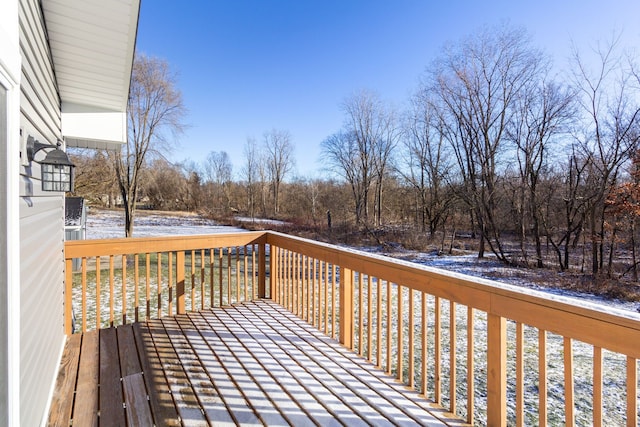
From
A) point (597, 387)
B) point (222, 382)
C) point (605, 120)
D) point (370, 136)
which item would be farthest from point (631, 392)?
point (370, 136)

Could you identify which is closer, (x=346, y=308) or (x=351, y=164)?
(x=346, y=308)

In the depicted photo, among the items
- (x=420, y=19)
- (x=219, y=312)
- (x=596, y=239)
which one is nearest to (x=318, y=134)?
(x=420, y=19)

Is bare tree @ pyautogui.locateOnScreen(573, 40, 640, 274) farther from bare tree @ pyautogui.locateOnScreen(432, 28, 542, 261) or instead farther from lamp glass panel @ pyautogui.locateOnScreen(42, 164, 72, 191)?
lamp glass panel @ pyautogui.locateOnScreen(42, 164, 72, 191)

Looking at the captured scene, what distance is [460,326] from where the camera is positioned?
200 inches

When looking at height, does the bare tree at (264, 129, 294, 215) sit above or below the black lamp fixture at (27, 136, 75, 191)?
above

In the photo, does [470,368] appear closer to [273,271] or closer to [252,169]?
[273,271]

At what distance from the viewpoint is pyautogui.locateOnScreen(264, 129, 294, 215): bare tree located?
25703 mm

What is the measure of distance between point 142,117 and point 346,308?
41.0 feet

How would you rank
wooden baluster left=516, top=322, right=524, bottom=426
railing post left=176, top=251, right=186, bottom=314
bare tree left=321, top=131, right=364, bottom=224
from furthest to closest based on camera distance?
bare tree left=321, top=131, right=364, bottom=224 → railing post left=176, top=251, right=186, bottom=314 → wooden baluster left=516, top=322, right=524, bottom=426

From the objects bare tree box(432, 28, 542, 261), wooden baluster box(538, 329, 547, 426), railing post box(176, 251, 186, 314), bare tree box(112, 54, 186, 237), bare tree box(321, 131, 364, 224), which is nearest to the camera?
wooden baluster box(538, 329, 547, 426)

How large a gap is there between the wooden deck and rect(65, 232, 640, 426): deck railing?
241 millimetres

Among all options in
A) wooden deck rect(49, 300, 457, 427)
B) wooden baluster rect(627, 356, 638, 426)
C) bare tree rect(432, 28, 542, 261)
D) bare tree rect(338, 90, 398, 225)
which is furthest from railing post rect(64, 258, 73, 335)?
bare tree rect(338, 90, 398, 225)

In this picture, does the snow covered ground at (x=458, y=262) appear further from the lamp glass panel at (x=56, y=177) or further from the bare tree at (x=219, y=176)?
the bare tree at (x=219, y=176)

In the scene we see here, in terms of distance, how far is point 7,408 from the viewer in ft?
3.45
